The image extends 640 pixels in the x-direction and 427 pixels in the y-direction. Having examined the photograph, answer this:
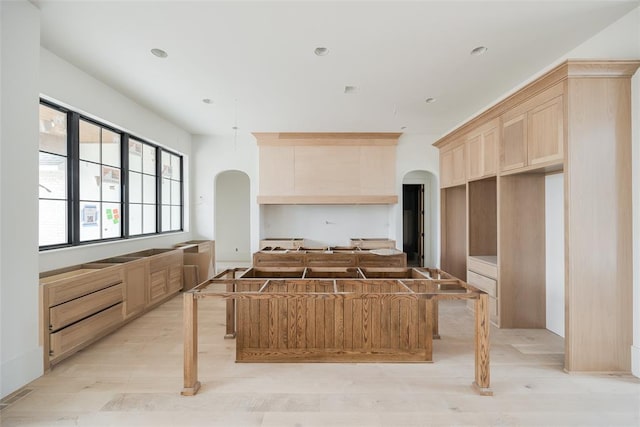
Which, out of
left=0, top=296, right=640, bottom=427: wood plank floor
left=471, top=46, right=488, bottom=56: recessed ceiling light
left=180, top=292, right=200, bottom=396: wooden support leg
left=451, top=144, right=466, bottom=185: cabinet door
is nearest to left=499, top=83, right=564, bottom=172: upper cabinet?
left=471, top=46, right=488, bottom=56: recessed ceiling light

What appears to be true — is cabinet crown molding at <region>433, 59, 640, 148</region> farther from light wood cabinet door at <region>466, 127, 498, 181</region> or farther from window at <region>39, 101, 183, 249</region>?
window at <region>39, 101, 183, 249</region>

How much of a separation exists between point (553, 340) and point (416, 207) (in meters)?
4.19

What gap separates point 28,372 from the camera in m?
2.27

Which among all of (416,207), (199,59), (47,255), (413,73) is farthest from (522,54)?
(47,255)

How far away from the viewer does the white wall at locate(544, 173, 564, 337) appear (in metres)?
3.16

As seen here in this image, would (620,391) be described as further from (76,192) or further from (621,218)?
(76,192)

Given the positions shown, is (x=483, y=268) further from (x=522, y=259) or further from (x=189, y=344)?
(x=189, y=344)

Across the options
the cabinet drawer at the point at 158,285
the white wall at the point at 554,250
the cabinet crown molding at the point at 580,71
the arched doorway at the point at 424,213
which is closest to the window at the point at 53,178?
the cabinet drawer at the point at 158,285

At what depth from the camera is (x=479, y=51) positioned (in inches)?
112

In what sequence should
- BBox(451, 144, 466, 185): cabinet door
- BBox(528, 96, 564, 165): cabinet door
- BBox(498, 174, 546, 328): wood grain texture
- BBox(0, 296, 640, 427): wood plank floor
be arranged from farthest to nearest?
BBox(451, 144, 466, 185): cabinet door
BBox(498, 174, 546, 328): wood grain texture
BBox(528, 96, 564, 165): cabinet door
BBox(0, 296, 640, 427): wood plank floor

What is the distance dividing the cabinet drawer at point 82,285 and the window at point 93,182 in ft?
1.83

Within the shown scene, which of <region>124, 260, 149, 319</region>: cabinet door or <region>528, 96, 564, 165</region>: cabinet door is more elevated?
<region>528, 96, 564, 165</region>: cabinet door

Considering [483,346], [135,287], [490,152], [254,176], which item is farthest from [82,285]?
[490,152]

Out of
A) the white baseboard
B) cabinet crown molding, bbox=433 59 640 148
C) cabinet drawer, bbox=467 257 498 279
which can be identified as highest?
cabinet crown molding, bbox=433 59 640 148
